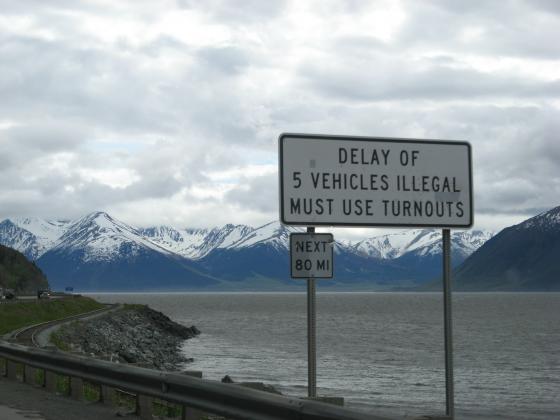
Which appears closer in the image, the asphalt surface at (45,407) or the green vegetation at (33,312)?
the asphalt surface at (45,407)

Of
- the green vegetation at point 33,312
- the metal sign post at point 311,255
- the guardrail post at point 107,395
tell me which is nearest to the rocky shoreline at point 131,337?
the green vegetation at point 33,312

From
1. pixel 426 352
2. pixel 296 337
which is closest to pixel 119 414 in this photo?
pixel 426 352

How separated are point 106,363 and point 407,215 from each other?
6429 millimetres

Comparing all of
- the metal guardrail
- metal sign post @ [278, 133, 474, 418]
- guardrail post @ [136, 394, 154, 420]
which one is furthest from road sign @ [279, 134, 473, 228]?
guardrail post @ [136, 394, 154, 420]

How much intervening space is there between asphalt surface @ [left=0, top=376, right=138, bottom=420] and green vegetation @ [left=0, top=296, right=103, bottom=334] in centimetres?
4293

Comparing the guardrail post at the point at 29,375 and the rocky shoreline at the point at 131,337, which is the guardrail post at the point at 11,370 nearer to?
the guardrail post at the point at 29,375

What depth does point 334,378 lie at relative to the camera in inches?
1891

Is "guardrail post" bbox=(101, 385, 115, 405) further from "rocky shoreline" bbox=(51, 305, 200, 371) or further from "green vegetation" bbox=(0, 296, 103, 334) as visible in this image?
"green vegetation" bbox=(0, 296, 103, 334)

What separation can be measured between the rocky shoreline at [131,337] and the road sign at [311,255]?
1289 inches

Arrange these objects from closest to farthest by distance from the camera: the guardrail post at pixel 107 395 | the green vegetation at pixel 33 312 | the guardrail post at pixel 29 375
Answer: the guardrail post at pixel 107 395 → the guardrail post at pixel 29 375 → the green vegetation at pixel 33 312

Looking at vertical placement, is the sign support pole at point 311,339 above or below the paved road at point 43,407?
above

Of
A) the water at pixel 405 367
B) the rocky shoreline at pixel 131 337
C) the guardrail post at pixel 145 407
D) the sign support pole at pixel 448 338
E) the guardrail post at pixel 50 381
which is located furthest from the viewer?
the rocky shoreline at pixel 131 337

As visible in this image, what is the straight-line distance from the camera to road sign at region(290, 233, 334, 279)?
31.4 ft

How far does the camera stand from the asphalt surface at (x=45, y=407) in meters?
13.1
